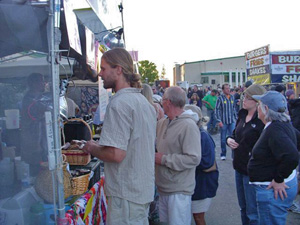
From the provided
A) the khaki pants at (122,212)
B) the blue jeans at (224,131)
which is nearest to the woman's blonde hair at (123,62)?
the khaki pants at (122,212)

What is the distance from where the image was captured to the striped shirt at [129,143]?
173 centimetres

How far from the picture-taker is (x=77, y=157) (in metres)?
2.94

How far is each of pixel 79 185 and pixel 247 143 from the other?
6.11ft

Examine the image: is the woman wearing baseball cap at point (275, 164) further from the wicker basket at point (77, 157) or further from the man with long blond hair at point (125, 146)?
the wicker basket at point (77, 157)

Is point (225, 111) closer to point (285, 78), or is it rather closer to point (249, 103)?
point (249, 103)

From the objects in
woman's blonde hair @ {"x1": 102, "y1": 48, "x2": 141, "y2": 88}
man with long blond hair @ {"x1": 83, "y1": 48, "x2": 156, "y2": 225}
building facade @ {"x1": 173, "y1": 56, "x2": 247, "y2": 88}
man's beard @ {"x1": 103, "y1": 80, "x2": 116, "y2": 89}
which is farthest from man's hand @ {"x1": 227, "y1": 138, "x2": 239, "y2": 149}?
building facade @ {"x1": 173, "y1": 56, "x2": 247, "y2": 88}

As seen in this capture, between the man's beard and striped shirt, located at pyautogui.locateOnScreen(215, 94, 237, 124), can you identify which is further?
striped shirt, located at pyautogui.locateOnScreen(215, 94, 237, 124)

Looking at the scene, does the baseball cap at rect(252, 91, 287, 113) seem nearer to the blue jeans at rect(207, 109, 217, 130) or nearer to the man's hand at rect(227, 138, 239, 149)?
the man's hand at rect(227, 138, 239, 149)

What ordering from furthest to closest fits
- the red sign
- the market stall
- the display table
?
the red sign
the display table
the market stall

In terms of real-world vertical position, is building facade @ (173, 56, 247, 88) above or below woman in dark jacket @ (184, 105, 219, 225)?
above

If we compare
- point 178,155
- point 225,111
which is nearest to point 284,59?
point 225,111

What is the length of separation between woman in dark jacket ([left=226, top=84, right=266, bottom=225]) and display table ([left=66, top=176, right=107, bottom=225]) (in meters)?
1.60

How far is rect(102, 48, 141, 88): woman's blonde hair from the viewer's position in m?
1.87

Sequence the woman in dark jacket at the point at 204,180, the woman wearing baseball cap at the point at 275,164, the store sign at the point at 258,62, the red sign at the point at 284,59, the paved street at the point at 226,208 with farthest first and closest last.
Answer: the store sign at the point at 258,62
the red sign at the point at 284,59
the paved street at the point at 226,208
the woman in dark jacket at the point at 204,180
the woman wearing baseball cap at the point at 275,164
